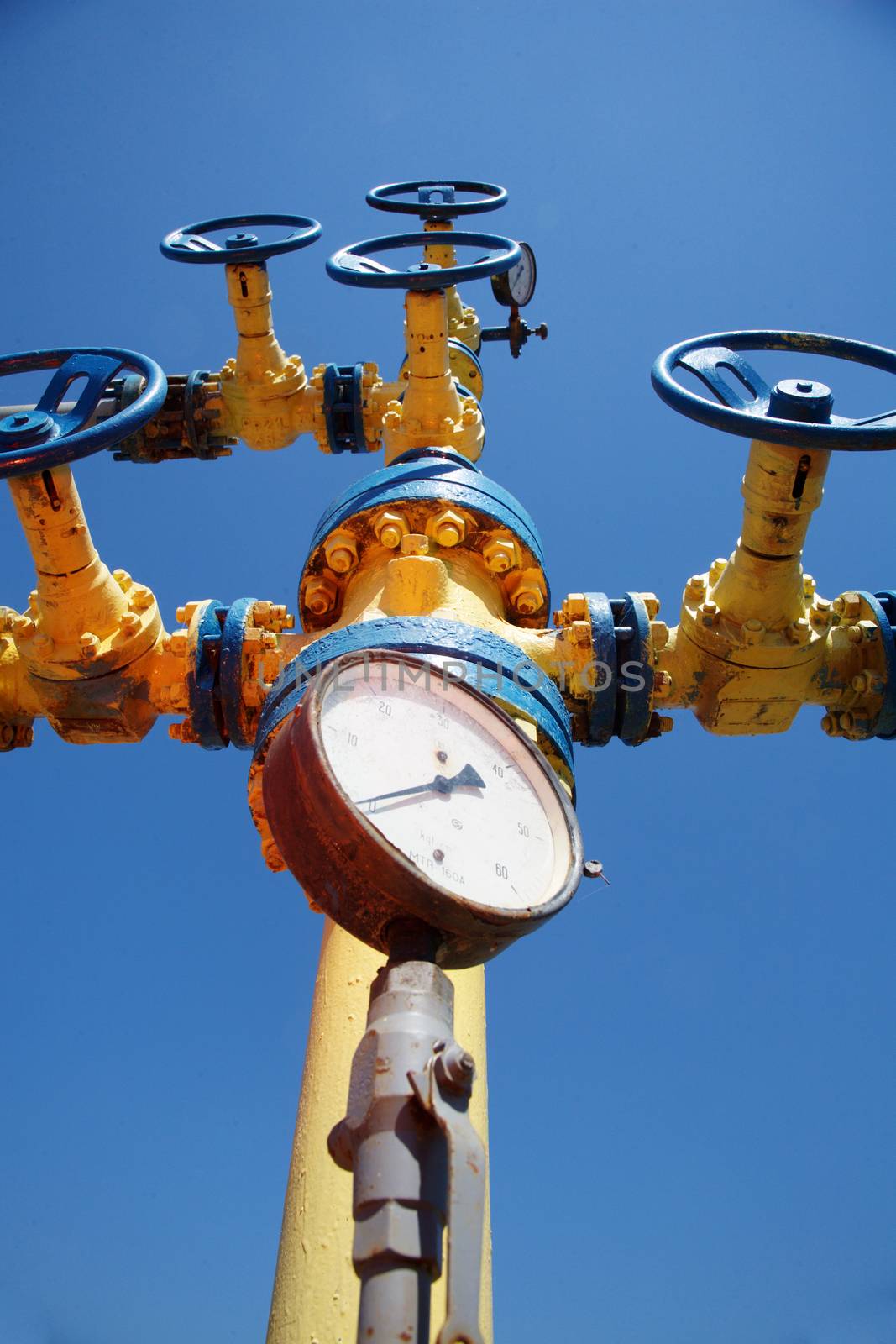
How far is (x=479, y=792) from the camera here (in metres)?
2.49

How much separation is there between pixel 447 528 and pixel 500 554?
24 cm

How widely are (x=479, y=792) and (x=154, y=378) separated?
6.79 ft

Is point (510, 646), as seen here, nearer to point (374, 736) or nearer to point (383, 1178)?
point (374, 736)

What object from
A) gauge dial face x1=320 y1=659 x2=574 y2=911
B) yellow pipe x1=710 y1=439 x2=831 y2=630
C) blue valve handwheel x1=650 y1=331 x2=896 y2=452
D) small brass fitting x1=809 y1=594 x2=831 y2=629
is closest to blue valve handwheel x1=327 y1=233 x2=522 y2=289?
blue valve handwheel x1=650 y1=331 x2=896 y2=452

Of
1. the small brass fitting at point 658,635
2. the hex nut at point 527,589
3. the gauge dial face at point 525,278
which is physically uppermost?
the gauge dial face at point 525,278

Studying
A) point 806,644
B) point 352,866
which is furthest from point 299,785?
point 806,644

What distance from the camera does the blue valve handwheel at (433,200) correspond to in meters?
6.60

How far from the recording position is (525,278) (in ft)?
25.9

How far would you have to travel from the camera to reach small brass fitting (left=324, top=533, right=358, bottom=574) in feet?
13.6

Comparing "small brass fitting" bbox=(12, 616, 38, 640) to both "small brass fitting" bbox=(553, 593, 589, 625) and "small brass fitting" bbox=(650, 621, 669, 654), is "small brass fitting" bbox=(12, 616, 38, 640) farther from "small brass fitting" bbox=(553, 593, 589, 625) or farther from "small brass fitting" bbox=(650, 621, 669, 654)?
"small brass fitting" bbox=(650, 621, 669, 654)

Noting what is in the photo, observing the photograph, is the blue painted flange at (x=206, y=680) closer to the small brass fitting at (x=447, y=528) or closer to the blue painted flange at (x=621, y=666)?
the small brass fitting at (x=447, y=528)

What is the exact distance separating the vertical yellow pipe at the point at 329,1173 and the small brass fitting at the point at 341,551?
129 centimetres

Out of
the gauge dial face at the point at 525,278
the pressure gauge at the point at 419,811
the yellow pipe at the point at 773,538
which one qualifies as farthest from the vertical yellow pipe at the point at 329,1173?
the gauge dial face at the point at 525,278

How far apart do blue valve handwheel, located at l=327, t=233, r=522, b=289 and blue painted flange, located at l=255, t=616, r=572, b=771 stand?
1.96 meters
